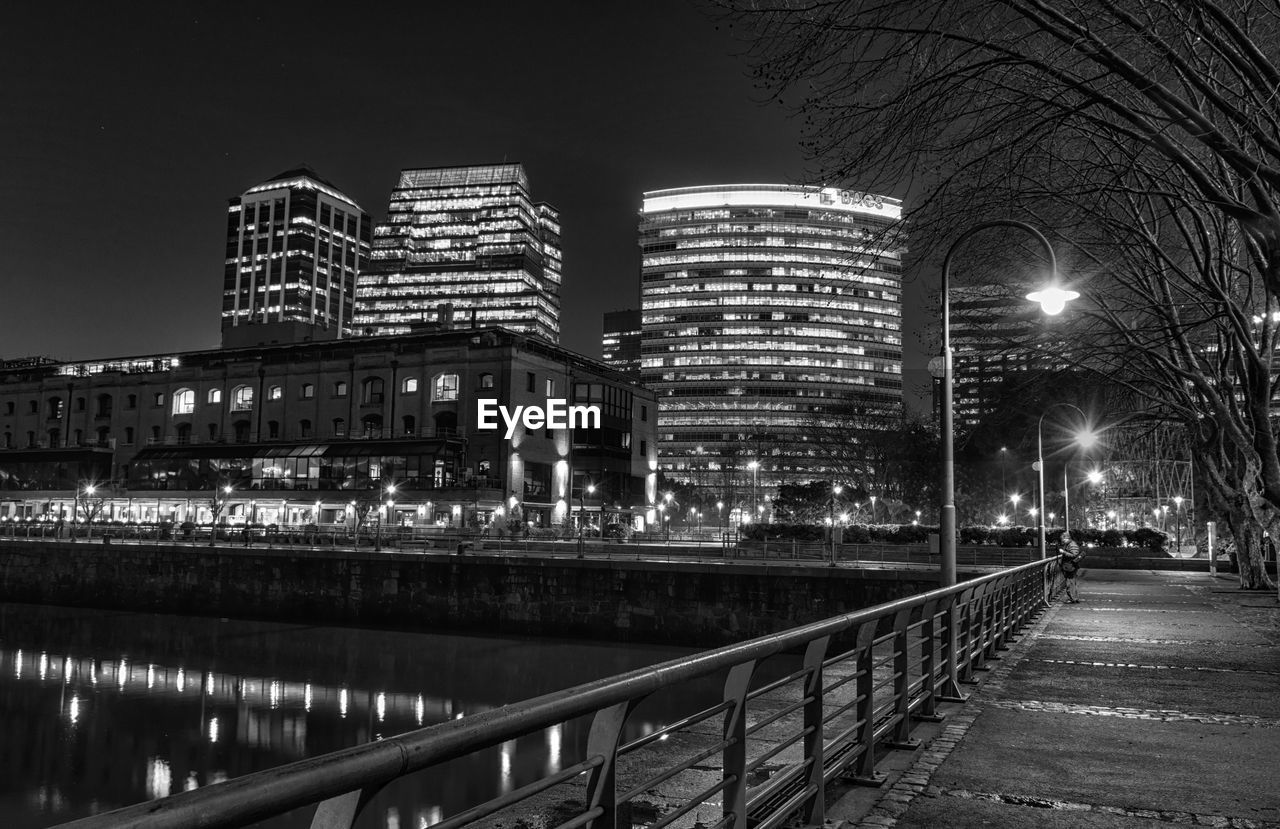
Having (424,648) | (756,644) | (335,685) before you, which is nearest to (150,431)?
(424,648)

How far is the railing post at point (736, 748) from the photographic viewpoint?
4.73 meters

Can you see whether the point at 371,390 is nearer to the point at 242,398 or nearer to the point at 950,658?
the point at 242,398

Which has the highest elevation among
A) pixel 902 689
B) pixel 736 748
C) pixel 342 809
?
pixel 342 809

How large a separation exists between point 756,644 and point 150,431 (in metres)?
87.6

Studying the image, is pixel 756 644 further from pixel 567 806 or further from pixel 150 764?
pixel 150 764

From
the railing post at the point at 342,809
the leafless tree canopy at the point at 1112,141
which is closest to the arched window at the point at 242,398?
the leafless tree canopy at the point at 1112,141

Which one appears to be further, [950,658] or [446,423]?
[446,423]

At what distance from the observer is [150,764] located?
20.4 metres

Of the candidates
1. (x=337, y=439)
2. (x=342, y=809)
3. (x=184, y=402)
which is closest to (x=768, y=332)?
(x=184, y=402)

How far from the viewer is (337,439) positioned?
73.0 metres

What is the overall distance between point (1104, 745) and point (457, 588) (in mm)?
36453

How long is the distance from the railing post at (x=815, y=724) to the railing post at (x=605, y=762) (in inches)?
103

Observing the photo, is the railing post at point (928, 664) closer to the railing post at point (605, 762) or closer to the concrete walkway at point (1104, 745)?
the concrete walkway at point (1104, 745)

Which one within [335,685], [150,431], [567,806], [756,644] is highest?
[150,431]
